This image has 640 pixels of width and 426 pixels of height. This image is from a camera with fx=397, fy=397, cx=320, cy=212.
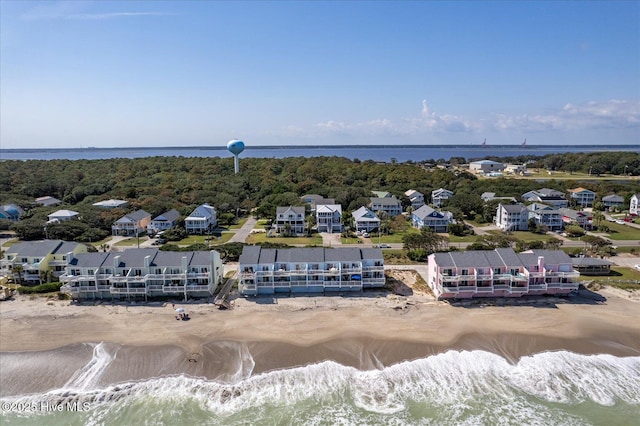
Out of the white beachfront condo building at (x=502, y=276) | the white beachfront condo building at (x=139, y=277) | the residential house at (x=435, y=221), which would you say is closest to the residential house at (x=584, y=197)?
the residential house at (x=435, y=221)

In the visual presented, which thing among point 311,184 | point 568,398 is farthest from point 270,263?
point 311,184

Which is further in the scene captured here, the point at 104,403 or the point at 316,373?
the point at 316,373

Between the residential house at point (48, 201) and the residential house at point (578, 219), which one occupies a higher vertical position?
the residential house at point (48, 201)

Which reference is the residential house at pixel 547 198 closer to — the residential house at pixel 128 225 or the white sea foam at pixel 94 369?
the residential house at pixel 128 225

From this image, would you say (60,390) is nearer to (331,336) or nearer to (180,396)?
(180,396)

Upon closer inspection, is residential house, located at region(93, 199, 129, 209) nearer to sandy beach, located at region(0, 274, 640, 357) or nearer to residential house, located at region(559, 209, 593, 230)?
sandy beach, located at region(0, 274, 640, 357)


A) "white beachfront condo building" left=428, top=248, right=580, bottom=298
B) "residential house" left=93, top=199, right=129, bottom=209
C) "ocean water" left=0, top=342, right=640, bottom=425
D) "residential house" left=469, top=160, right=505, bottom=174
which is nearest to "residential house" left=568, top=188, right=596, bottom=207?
"white beachfront condo building" left=428, top=248, right=580, bottom=298

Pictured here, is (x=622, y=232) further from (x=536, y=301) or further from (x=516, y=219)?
(x=536, y=301)
